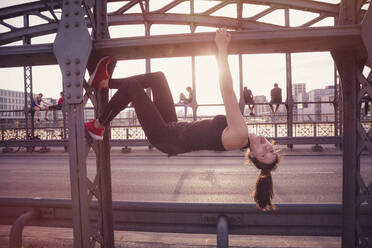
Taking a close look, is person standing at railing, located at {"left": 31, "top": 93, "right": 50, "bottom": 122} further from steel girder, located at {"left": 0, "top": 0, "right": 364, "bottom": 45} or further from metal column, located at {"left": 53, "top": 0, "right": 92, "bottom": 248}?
metal column, located at {"left": 53, "top": 0, "right": 92, "bottom": 248}

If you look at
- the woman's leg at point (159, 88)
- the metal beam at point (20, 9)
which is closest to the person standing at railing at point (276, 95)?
the woman's leg at point (159, 88)

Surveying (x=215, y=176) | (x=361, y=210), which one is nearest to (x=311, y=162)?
(x=215, y=176)

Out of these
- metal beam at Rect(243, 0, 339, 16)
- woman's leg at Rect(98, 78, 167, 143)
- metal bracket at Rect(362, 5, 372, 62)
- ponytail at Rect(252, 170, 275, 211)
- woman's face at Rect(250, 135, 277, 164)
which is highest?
metal beam at Rect(243, 0, 339, 16)

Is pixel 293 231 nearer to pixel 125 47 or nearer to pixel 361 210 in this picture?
pixel 361 210

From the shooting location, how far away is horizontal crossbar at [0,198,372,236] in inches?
111

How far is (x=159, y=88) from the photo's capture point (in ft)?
10.3

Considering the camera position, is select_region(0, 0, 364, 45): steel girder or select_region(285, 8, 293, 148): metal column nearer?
select_region(285, 8, 293, 148): metal column

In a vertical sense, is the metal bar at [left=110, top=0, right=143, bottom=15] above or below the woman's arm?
above

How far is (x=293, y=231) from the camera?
111 inches

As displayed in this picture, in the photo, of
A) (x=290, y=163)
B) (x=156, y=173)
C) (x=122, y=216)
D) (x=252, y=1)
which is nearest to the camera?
(x=122, y=216)

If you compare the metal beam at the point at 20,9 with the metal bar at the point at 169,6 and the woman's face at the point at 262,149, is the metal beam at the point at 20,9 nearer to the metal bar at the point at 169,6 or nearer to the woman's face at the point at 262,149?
the metal bar at the point at 169,6

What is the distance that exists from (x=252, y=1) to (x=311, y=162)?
901 centimetres

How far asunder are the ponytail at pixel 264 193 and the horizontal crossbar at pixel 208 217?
80 mm

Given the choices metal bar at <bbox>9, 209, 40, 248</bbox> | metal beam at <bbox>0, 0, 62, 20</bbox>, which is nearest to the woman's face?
metal bar at <bbox>9, 209, 40, 248</bbox>
